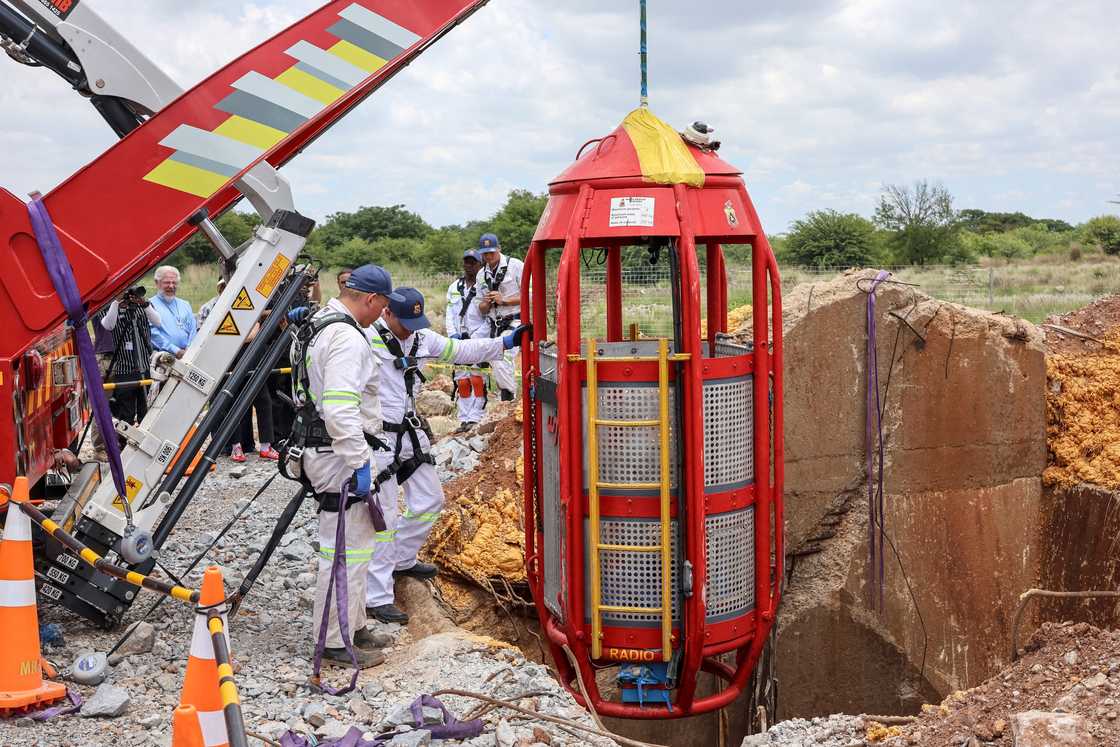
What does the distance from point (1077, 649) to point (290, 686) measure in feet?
12.5

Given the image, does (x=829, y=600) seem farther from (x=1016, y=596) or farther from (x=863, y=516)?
(x=1016, y=596)

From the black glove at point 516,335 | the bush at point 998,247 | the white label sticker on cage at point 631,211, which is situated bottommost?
the black glove at point 516,335

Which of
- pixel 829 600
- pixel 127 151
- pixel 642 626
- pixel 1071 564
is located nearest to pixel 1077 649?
pixel 642 626

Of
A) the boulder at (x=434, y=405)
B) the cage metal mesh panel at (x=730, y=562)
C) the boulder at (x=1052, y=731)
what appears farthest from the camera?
the boulder at (x=434, y=405)

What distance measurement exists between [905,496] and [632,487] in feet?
11.8

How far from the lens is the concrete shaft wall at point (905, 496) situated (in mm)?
7883

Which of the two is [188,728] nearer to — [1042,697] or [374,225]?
[1042,697]

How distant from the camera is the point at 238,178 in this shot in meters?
6.02

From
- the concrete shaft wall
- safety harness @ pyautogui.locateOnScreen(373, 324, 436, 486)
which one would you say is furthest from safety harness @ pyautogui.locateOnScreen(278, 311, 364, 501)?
the concrete shaft wall

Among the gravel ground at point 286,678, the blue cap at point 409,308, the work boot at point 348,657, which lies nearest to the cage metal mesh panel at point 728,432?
the gravel ground at point 286,678

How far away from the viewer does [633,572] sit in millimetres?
5387

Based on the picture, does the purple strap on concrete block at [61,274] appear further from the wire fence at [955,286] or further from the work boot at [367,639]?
the wire fence at [955,286]

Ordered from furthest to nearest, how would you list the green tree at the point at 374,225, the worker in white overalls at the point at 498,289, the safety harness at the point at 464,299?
1. the green tree at the point at 374,225
2. the safety harness at the point at 464,299
3. the worker in white overalls at the point at 498,289

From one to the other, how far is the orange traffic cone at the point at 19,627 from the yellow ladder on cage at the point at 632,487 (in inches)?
102
